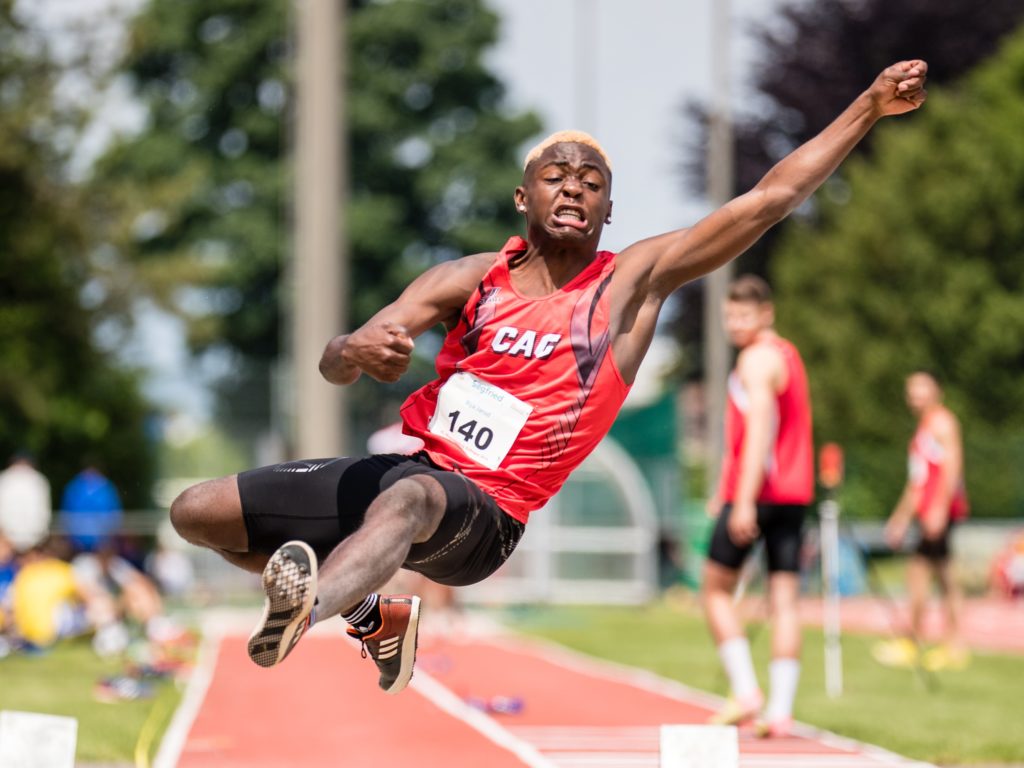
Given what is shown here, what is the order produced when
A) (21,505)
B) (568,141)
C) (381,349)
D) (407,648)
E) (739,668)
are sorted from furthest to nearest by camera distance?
(21,505)
(739,668)
(407,648)
(568,141)
(381,349)

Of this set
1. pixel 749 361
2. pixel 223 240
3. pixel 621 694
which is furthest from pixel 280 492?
pixel 223 240

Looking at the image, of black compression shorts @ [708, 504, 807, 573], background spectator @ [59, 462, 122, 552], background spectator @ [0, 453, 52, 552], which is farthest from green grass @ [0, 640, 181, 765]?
background spectator @ [59, 462, 122, 552]

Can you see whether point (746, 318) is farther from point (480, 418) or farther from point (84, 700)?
point (84, 700)

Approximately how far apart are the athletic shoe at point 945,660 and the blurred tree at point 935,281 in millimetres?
18178

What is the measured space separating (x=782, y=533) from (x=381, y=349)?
433cm

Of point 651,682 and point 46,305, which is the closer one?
point 651,682

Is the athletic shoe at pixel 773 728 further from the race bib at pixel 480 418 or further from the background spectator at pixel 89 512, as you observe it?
the background spectator at pixel 89 512

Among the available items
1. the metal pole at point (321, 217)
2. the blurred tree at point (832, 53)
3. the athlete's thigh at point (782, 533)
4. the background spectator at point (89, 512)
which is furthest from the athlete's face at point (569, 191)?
the blurred tree at point (832, 53)

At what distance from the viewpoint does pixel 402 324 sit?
5168 mm

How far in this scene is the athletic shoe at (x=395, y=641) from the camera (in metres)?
5.51

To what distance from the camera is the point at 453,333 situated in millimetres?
5395

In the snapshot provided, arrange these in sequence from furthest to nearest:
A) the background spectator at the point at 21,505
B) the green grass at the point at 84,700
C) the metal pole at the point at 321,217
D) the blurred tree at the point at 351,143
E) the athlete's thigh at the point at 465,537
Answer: the blurred tree at the point at 351,143 → the metal pole at the point at 321,217 → the background spectator at the point at 21,505 → the green grass at the point at 84,700 → the athlete's thigh at the point at 465,537

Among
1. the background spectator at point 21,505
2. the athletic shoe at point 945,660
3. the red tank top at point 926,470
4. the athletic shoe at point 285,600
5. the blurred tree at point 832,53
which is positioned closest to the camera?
the athletic shoe at point 285,600

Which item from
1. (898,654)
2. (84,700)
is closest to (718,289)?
(898,654)
